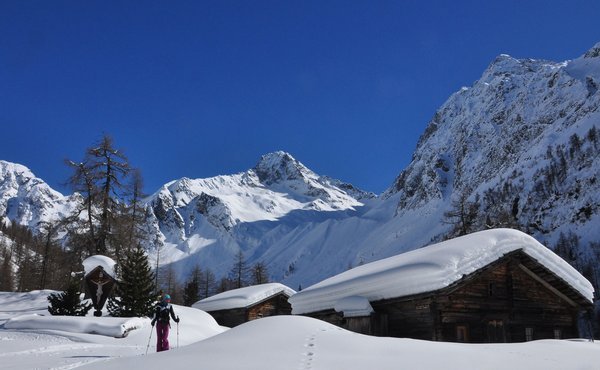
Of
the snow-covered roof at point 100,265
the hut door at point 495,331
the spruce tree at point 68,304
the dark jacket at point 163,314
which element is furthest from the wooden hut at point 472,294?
the spruce tree at point 68,304

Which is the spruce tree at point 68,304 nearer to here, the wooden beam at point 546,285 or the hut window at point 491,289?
the hut window at point 491,289

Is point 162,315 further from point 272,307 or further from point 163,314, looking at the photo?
point 272,307

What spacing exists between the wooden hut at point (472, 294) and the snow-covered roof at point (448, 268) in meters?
0.03

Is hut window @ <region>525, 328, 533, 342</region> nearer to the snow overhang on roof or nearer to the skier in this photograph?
the snow overhang on roof

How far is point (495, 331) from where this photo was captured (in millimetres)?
17625

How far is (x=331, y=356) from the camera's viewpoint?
7453 mm

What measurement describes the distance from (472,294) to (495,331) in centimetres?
175

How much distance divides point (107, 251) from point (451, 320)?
63.5 feet

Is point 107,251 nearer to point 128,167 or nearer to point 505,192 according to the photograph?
point 128,167

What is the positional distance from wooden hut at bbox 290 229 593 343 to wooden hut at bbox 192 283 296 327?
1262cm

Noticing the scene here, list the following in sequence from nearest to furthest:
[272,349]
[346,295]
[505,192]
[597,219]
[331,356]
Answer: [331,356] < [272,349] < [346,295] < [597,219] < [505,192]

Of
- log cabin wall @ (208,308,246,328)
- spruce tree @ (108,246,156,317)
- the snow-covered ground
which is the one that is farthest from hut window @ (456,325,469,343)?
log cabin wall @ (208,308,246,328)

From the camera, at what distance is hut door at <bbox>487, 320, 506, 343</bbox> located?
17.4 m

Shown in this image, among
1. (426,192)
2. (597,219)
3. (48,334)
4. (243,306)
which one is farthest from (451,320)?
(426,192)
